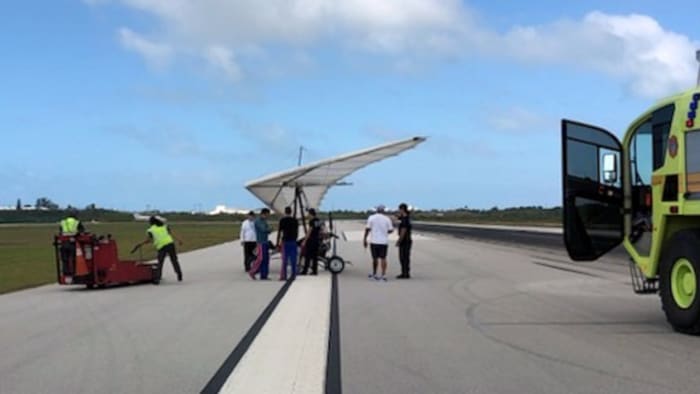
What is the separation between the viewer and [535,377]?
728 centimetres

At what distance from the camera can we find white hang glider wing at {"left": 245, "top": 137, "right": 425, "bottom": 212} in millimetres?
Answer: 20141

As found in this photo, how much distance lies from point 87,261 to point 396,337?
30.0ft

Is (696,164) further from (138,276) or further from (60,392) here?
(138,276)

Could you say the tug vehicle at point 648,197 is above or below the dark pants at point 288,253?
above

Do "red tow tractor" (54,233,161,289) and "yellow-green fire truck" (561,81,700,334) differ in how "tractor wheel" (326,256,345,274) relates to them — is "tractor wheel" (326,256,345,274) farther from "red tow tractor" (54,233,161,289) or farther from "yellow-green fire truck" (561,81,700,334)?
"yellow-green fire truck" (561,81,700,334)

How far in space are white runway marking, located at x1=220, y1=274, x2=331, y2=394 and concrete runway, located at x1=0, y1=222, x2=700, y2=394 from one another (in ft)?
0.93

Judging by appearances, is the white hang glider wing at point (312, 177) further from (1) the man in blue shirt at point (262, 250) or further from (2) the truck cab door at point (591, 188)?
(2) the truck cab door at point (591, 188)

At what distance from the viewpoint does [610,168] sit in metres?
11.0

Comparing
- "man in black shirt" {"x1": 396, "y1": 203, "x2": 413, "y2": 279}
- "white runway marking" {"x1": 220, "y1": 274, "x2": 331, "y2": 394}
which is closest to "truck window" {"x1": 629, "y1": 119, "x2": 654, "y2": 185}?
"white runway marking" {"x1": 220, "y1": 274, "x2": 331, "y2": 394}

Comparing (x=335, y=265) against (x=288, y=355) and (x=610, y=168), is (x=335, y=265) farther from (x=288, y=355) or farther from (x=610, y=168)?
(x=288, y=355)

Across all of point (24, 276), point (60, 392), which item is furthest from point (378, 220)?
point (60, 392)

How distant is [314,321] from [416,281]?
679 cm

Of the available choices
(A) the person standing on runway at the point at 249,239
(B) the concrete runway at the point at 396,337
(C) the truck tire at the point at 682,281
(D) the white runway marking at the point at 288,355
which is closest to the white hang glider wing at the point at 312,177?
(A) the person standing on runway at the point at 249,239

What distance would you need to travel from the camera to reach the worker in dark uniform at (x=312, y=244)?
19.2m
